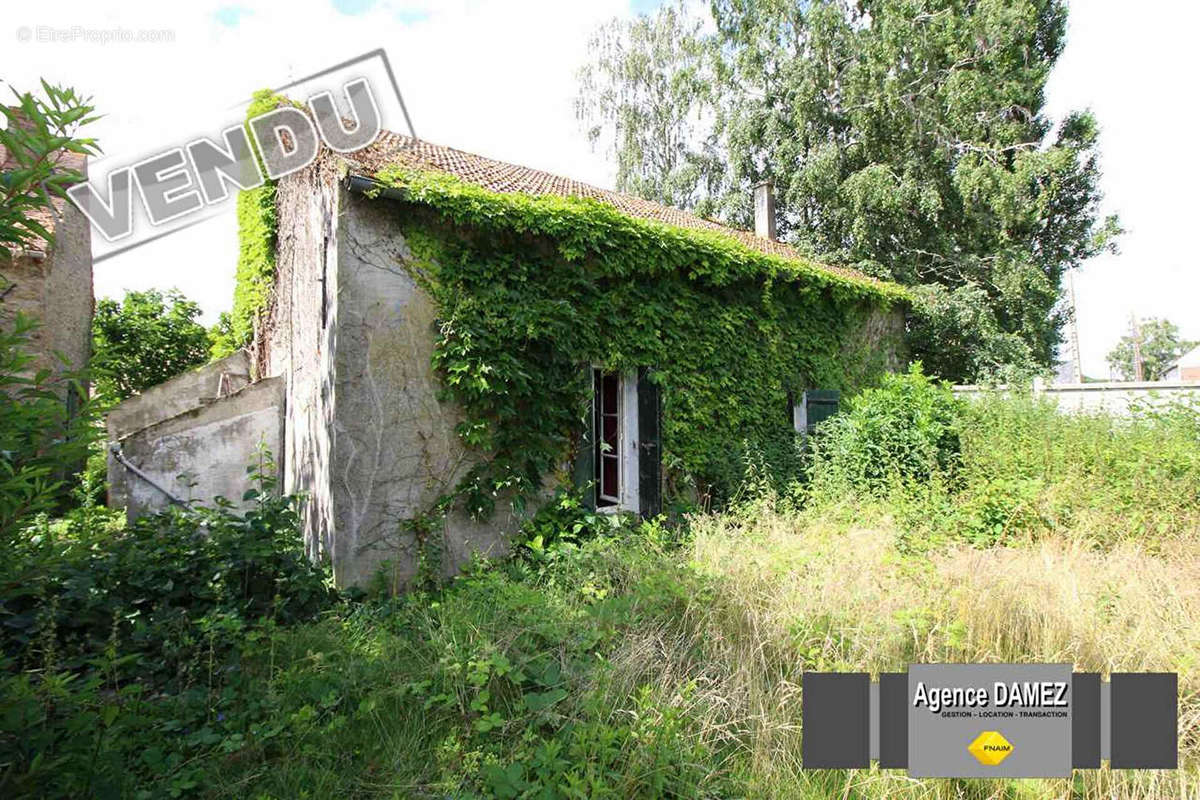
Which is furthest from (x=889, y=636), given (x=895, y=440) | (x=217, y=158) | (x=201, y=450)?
(x=217, y=158)

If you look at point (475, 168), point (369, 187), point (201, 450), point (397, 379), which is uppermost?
point (475, 168)

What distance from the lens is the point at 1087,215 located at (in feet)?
43.3

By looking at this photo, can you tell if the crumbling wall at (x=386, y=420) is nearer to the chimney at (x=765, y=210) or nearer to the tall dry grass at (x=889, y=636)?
the tall dry grass at (x=889, y=636)

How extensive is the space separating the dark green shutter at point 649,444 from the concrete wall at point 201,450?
4.15 meters

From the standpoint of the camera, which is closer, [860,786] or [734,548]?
[860,786]

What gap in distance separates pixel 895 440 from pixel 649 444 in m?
3.24

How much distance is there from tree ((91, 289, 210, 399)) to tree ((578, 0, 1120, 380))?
13804 millimetres

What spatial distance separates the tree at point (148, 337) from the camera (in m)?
12.3

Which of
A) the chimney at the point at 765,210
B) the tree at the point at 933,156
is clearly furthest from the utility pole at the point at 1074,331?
the chimney at the point at 765,210

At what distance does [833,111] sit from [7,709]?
55.8 feet

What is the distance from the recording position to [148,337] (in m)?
12.5

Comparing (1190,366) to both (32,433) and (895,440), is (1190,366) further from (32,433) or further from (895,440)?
(32,433)

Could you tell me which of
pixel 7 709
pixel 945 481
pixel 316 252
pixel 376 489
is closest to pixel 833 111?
pixel 945 481

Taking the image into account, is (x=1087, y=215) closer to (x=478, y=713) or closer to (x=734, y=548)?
(x=734, y=548)
